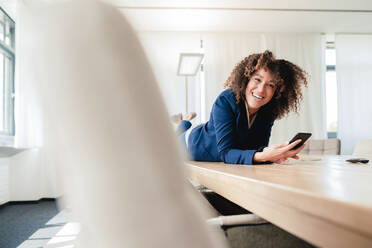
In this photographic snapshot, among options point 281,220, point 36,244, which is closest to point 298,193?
point 281,220

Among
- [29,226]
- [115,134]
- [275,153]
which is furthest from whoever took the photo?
[29,226]

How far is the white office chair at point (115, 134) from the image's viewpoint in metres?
0.19

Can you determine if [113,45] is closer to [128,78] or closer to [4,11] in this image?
[128,78]

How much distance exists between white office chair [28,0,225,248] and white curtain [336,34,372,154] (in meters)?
5.38

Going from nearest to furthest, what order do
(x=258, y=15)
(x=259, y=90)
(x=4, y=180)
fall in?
(x=259, y=90), (x=4, y=180), (x=258, y=15)

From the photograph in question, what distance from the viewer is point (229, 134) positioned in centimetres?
120

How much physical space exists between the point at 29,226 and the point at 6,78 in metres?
2.39

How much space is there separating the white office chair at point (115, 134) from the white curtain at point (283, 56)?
455cm

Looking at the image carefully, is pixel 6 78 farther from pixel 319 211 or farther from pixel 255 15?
pixel 319 211

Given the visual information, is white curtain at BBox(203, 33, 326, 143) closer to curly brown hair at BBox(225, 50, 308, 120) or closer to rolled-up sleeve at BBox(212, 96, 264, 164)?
curly brown hair at BBox(225, 50, 308, 120)

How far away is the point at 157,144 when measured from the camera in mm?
193

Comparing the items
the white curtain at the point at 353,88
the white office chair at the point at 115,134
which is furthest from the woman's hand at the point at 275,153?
→ the white curtain at the point at 353,88

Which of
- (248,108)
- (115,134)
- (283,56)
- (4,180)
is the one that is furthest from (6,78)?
(115,134)

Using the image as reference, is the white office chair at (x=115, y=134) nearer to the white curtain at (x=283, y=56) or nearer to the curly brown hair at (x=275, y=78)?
the curly brown hair at (x=275, y=78)
